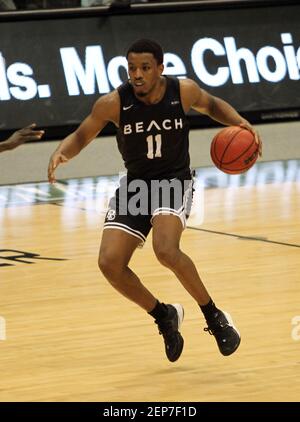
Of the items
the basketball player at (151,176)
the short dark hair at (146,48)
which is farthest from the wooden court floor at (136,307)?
the short dark hair at (146,48)

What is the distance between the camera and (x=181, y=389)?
21.4 feet

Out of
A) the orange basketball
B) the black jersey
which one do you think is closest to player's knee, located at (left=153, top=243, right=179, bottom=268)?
the black jersey

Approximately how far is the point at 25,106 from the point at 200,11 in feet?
9.00

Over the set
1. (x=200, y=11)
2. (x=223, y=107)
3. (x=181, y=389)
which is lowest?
(x=181, y=389)

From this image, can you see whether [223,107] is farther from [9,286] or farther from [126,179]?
[9,286]

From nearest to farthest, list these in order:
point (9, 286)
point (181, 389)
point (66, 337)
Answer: point (181, 389)
point (66, 337)
point (9, 286)

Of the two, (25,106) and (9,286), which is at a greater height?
(25,106)

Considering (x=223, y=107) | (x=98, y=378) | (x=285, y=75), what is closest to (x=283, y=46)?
(x=285, y=75)

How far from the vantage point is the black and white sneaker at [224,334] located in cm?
704

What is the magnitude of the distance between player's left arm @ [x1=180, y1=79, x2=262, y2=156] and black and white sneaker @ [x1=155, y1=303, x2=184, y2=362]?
3.93ft

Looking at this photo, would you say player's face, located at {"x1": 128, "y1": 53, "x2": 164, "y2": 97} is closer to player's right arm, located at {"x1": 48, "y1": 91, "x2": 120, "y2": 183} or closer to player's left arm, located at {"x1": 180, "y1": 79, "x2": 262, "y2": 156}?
player's right arm, located at {"x1": 48, "y1": 91, "x2": 120, "y2": 183}

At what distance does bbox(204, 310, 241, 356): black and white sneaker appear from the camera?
704 cm

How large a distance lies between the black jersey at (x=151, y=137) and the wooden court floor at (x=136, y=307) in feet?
3.72

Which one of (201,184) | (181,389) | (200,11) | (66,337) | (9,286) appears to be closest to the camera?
(181,389)
